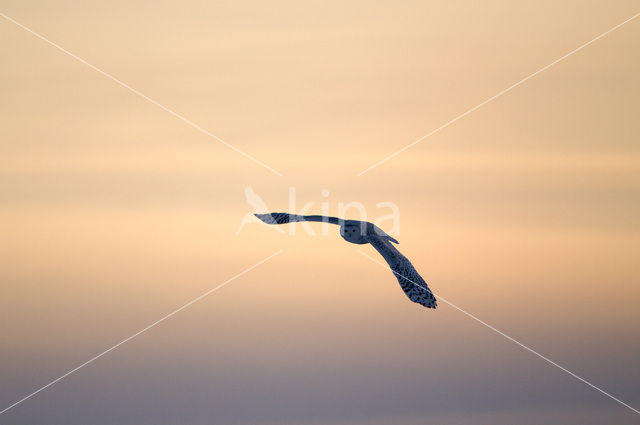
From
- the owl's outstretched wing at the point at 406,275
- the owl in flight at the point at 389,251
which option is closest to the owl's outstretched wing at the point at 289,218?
the owl in flight at the point at 389,251

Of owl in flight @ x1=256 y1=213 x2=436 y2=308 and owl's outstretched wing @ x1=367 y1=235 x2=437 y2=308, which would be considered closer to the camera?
owl's outstretched wing @ x1=367 y1=235 x2=437 y2=308

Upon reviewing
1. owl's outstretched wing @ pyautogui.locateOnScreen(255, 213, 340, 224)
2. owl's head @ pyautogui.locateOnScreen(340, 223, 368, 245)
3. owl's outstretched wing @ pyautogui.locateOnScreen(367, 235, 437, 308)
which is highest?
owl's outstretched wing @ pyautogui.locateOnScreen(255, 213, 340, 224)

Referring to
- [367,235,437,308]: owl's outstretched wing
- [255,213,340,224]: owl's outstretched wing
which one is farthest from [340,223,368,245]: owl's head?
[255,213,340,224]: owl's outstretched wing

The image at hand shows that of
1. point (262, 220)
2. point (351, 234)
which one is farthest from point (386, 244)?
point (262, 220)

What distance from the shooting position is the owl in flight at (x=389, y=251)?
34938 mm

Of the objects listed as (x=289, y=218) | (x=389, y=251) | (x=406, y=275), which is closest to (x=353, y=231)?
(x=389, y=251)

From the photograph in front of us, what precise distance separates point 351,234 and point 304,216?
8.30 ft

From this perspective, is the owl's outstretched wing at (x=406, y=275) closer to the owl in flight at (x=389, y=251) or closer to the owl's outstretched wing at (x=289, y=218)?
the owl in flight at (x=389, y=251)

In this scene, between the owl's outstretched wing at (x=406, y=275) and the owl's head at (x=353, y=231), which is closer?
the owl's outstretched wing at (x=406, y=275)

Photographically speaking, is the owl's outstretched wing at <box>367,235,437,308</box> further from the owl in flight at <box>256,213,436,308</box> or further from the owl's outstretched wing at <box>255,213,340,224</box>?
the owl's outstretched wing at <box>255,213,340,224</box>

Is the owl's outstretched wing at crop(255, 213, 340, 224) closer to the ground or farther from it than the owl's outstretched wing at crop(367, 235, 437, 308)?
farther from it

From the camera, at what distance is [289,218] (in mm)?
38906

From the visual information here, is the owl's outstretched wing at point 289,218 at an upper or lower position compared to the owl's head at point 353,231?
upper

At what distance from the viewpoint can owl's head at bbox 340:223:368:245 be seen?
35.9m
